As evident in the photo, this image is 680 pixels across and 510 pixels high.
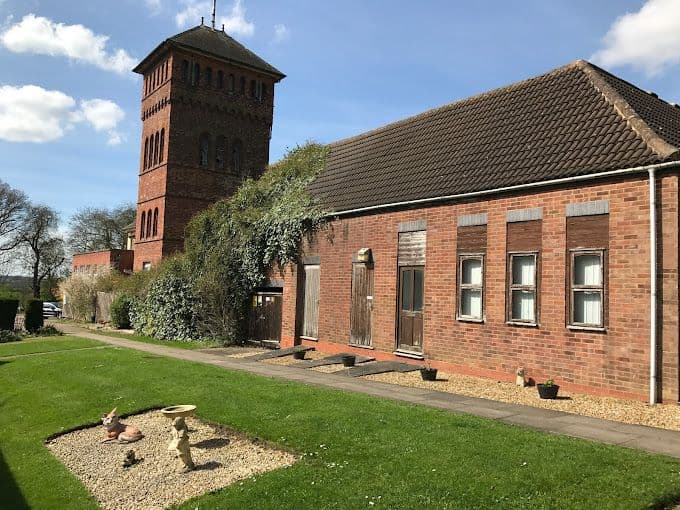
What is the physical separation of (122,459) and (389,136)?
1441cm

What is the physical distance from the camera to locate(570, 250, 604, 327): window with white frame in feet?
35.3

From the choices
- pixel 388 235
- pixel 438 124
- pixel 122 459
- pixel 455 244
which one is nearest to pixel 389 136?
pixel 438 124

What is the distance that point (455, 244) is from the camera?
13.6 metres

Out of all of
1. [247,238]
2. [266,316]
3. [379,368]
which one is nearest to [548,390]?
[379,368]

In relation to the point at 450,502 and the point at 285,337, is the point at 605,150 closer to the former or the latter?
the point at 450,502

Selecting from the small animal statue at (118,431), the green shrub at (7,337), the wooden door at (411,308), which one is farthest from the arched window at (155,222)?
the small animal statue at (118,431)

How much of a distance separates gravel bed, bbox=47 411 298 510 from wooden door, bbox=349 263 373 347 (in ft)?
24.9

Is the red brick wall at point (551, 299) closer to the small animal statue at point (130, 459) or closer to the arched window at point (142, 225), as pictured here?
the small animal statue at point (130, 459)

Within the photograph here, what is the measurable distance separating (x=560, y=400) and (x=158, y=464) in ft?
23.2

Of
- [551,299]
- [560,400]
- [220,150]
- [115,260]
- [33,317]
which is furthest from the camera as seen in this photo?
[115,260]

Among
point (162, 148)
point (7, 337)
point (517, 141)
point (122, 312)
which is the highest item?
point (162, 148)

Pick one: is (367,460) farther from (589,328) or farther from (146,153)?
(146,153)

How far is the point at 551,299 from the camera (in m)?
11.5

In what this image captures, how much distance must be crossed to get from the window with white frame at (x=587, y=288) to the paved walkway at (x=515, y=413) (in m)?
2.48
